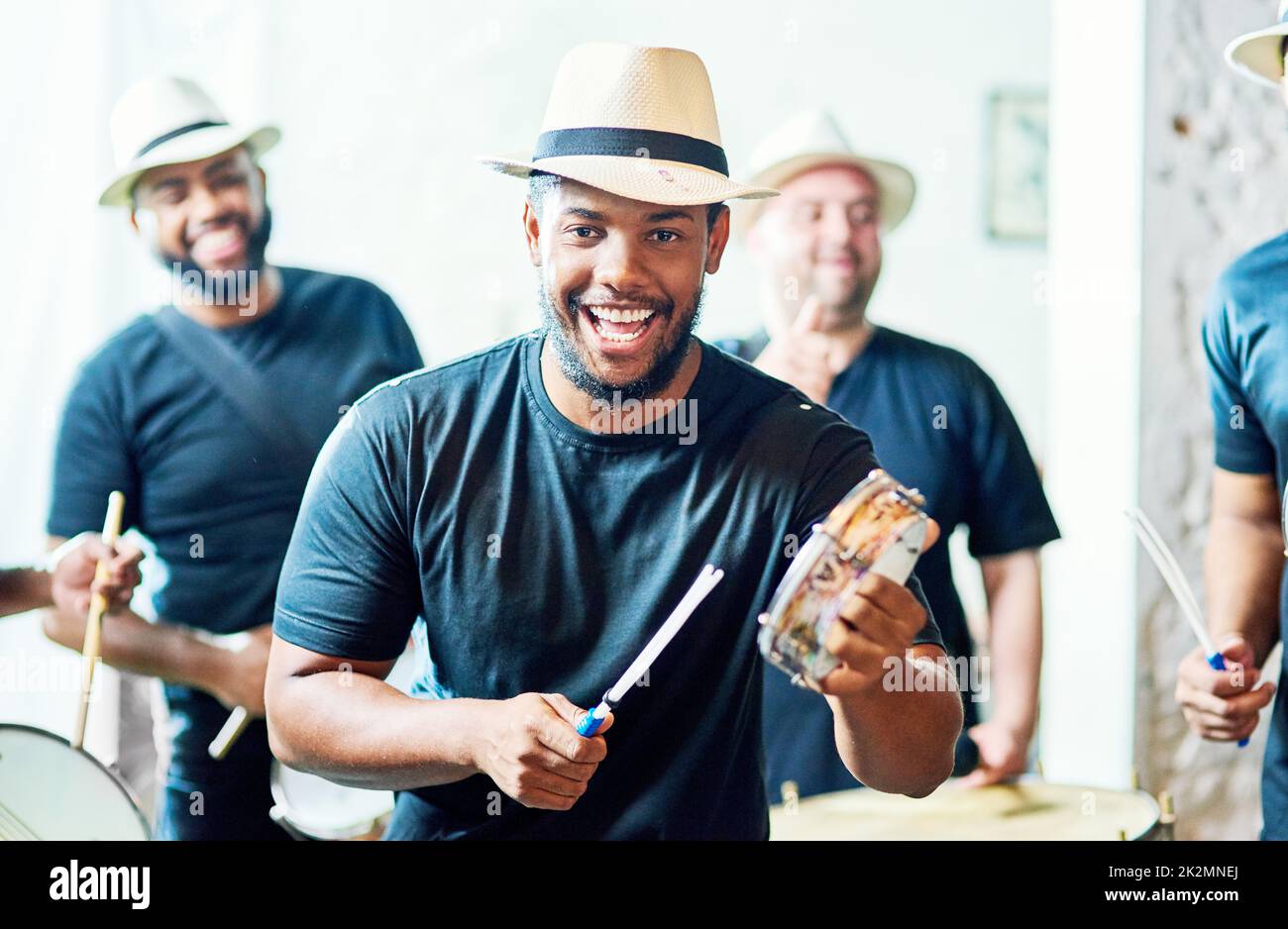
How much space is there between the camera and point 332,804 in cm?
240

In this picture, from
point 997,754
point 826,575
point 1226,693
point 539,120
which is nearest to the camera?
point 826,575

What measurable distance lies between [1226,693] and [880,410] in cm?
78

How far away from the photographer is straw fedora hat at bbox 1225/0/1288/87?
94.8 inches

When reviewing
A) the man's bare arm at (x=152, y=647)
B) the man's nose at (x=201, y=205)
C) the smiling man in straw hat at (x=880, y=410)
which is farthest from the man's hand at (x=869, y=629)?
the man's nose at (x=201, y=205)

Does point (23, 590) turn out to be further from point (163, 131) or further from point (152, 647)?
point (163, 131)

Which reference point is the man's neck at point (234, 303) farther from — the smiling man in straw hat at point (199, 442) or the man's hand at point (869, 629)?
the man's hand at point (869, 629)

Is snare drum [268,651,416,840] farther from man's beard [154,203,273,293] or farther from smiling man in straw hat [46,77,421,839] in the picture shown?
man's beard [154,203,273,293]

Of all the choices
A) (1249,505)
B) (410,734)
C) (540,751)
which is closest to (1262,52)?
(1249,505)

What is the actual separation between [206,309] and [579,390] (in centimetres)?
85

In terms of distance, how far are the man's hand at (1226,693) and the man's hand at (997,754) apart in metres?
0.32

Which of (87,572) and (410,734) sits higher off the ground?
(87,572)

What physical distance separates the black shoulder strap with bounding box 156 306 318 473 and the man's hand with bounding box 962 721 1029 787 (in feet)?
4.46

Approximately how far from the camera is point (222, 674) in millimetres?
2479
